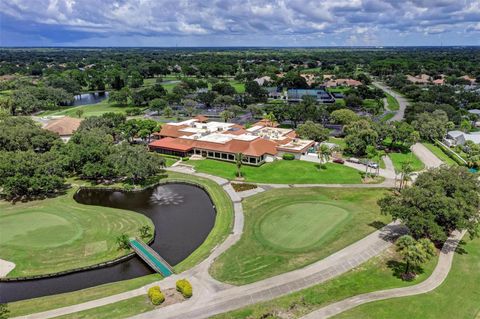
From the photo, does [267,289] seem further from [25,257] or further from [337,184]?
[337,184]

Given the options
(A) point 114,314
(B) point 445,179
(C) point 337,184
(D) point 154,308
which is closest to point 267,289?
(D) point 154,308

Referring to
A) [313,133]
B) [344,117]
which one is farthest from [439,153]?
[313,133]

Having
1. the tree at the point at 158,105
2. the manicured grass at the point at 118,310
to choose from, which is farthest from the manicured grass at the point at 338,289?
the tree at the point at 158,105

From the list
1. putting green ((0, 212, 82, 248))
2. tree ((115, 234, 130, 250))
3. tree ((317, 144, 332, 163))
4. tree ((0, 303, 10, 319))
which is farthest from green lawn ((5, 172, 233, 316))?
tree ((317, 144, 332, 163))

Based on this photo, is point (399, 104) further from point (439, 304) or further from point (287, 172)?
point (439, 304)

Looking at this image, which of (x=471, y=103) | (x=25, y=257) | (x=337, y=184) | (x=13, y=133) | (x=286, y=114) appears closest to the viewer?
(x=25, y=257)

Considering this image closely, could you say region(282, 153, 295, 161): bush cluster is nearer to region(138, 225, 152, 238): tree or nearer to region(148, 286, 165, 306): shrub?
region(138, 225, 152, 238): tree
